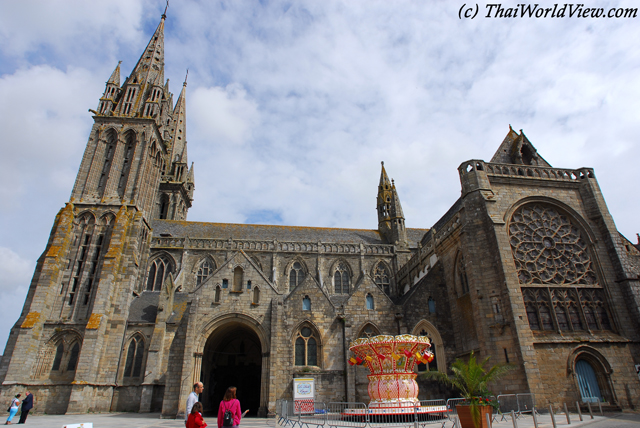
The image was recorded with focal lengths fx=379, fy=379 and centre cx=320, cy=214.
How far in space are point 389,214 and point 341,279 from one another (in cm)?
992

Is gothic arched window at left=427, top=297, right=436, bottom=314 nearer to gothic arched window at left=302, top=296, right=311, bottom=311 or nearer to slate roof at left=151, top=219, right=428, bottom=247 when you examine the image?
gothic arched window at left=302, top=296, right=311, bottom=311

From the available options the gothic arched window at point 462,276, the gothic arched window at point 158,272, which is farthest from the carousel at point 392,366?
the gothic arched window at point 158,272

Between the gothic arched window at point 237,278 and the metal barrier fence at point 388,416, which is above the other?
the gothic arched window at point 237,278

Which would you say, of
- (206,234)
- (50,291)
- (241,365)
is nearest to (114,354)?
(50,291)

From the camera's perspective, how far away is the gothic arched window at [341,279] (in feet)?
107

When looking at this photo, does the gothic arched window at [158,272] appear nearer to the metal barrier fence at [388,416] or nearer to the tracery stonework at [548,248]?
the metal barrier fence at [388,416]

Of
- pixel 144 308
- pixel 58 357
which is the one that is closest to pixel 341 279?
pixel 144 308

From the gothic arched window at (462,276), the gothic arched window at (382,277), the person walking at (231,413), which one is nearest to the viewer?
the person walking at (231,413)

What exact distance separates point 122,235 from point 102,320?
20.7 ft

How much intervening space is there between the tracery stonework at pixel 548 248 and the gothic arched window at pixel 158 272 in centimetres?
2545

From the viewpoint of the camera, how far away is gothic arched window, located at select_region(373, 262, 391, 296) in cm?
3316

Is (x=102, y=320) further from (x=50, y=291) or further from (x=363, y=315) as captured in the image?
(x=363, y=315)

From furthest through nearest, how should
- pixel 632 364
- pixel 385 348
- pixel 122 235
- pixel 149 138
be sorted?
pixel 149 138, pixel 122 235, pixel 632 364, pixel 385 348

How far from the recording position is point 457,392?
63.3ft
